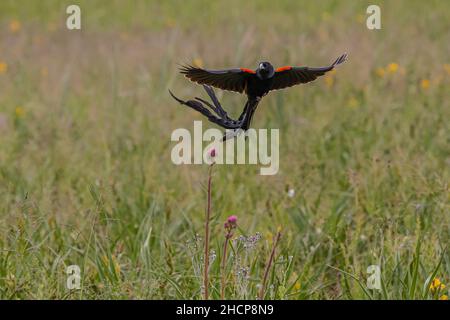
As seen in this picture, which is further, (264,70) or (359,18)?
(359,18)

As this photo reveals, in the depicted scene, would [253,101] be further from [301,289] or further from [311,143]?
[311,143]

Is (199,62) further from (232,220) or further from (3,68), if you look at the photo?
(232,220)

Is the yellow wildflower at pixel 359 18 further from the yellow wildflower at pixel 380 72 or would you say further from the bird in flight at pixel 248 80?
the bird in flight at pixel 248 80

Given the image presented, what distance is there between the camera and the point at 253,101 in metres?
1.08

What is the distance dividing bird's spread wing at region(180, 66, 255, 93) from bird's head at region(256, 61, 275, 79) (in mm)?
26

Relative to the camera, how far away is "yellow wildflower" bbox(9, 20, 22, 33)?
27.9 feet

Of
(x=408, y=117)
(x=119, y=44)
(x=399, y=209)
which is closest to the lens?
(x=399, y=209)

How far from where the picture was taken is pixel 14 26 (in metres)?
8.47

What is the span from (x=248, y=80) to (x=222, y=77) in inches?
1.6

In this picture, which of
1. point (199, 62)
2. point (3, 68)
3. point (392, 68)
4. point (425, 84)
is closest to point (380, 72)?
point (392, 68)

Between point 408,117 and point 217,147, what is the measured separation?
342cm

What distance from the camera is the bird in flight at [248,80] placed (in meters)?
1.07

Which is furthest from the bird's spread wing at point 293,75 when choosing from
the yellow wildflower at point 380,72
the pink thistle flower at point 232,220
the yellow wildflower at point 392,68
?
the yellow wildflower at point 380,72
